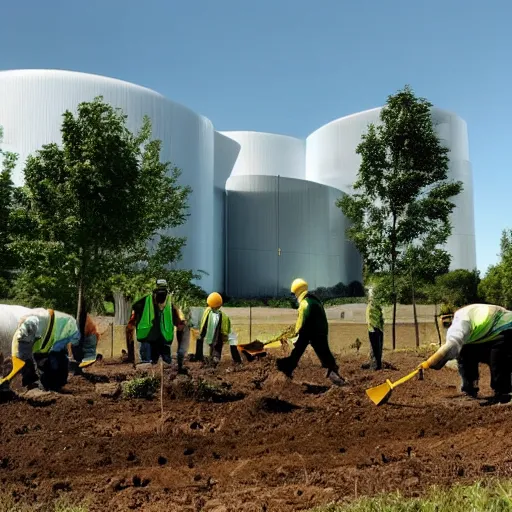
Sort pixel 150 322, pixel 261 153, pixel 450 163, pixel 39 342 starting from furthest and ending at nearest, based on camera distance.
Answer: pixel 261 153 → pixel 450 163 → pixel 150 322 → pixel 39 342

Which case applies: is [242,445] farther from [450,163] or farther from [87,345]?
[450,163]

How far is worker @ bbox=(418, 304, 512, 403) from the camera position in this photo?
6.34 metres

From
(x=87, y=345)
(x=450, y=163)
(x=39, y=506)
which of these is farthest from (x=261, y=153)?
(x=39, y=506)

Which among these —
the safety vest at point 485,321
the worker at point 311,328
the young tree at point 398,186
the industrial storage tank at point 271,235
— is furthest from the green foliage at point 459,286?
the safety vest at point 485,321

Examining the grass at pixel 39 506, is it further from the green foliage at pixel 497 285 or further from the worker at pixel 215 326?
the green foliage at pixel 497 285

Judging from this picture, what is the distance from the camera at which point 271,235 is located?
3744 centimetres

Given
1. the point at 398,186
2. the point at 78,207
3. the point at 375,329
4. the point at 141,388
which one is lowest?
the point at 141,388

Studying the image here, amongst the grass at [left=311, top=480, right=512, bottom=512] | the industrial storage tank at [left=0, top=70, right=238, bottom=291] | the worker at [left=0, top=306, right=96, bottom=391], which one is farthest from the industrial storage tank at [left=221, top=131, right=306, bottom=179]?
the grass at [left=311, top=480, right=512, bottom=512]

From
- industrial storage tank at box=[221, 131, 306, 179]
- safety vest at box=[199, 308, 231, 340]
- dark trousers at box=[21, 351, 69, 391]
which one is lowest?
dark trousers at box=[21, 351, 69, 391]

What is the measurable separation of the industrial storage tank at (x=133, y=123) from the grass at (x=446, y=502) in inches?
920

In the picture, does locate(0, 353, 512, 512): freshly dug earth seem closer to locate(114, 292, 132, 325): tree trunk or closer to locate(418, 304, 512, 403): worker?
locate(418, 304, 512, 403): worker

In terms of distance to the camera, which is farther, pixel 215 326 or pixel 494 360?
pixel 215 326

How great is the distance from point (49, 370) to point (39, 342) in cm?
71

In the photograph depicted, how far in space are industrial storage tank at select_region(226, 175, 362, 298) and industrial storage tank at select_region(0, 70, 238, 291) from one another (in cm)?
214
